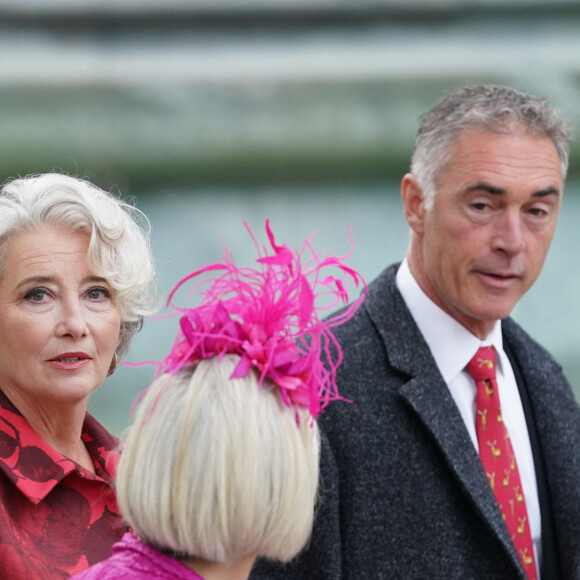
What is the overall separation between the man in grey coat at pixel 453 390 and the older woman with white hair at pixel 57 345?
34 centimetres

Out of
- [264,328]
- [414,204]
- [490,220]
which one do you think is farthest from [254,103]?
[264,328]

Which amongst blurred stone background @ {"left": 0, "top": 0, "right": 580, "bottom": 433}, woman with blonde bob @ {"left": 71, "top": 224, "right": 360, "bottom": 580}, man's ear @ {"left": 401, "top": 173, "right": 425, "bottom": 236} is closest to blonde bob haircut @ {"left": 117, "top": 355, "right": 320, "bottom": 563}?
woman with blonde bob @ {"left": 71, "top": 224, "right": 360, "bottom": 580}

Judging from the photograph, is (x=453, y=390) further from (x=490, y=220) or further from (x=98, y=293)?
(x=98, y=293)

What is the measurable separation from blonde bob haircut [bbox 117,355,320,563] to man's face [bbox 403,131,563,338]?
72 centimetres

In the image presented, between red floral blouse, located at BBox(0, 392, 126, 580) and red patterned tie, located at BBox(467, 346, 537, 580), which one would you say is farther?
red patterned tie, located at BBox(467, 346, 537, 580)

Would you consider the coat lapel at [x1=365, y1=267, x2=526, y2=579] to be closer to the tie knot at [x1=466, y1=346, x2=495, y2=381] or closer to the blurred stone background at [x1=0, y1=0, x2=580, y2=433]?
the tie knot at [x1=466, y1=346, x2=495, y2=381]

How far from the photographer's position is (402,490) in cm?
171

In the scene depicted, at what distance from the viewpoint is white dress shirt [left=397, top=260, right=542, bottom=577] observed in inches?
73.2

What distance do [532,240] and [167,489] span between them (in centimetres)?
96

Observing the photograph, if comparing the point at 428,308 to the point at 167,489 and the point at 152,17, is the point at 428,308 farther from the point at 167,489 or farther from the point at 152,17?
the point at 152,17

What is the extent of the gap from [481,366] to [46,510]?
830 mm

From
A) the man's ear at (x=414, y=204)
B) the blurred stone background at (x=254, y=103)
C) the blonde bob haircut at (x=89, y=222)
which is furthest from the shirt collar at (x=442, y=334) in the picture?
the blurred stone background at (x=254, y=103)

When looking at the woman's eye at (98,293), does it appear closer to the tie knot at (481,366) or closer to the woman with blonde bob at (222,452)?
the woman with blonde bob at (222,452)

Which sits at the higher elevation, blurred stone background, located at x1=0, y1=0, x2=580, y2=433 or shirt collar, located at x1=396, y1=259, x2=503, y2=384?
blurred stone background, located at x1=0, y1=0, x2=580, y2=433
